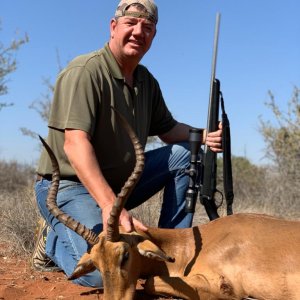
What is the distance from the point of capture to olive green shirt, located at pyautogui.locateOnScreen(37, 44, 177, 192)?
5.22 meters

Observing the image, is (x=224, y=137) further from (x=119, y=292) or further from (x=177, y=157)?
(x=119, y=292)

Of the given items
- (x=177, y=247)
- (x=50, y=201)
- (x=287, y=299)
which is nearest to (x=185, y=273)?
(x=177, y=247)

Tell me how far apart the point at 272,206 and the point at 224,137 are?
656 cm

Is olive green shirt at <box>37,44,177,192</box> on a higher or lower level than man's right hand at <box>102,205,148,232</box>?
higher

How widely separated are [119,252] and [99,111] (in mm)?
1761

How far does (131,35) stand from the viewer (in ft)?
18.7

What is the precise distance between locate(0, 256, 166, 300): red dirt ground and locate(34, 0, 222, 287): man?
0.13m

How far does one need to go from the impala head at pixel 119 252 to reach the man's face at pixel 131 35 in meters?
1.66

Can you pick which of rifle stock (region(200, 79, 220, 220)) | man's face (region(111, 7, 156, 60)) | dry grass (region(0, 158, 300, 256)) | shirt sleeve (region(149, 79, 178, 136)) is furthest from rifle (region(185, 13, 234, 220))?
dry grass (region(0, 158, 300, 256))

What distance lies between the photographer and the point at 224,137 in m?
6.12

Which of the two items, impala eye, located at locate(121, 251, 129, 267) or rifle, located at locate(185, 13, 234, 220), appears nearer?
impala eye, located at locate(121, 251, 129, 267)

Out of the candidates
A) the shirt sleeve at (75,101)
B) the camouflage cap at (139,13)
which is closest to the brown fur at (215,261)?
the shirt sleeve at (75,101)

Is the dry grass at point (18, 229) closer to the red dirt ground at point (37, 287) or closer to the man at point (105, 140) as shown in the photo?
the red dirt ground at point (37, 287)

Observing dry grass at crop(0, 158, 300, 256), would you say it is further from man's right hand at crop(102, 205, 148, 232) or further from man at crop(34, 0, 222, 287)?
man's right hand at crop(102, 205, 148, 232)
